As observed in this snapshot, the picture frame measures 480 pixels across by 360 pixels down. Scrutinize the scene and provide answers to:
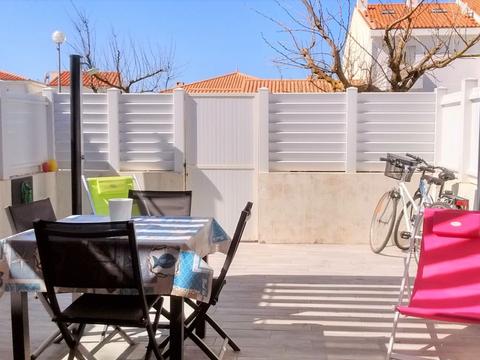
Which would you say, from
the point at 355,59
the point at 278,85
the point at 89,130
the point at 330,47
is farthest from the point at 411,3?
the point at 278,85

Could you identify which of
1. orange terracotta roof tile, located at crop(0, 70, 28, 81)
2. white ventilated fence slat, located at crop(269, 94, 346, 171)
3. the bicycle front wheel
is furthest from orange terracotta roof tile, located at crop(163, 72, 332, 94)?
the bicycle front wheel

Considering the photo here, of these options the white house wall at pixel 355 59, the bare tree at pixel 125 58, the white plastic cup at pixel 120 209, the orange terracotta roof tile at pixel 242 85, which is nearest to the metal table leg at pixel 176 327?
the white plastic cup at pixel 120 209

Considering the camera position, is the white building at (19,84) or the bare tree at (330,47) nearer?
the white building at (19,84)

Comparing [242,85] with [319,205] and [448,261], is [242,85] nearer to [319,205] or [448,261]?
[319,205]

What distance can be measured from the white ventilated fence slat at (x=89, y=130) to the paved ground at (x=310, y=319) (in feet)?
7.29

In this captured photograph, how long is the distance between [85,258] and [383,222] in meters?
4.66

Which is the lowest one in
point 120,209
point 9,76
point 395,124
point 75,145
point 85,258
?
point 85,258

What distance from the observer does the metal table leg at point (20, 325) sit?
2.93 metres

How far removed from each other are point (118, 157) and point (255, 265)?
2.35m

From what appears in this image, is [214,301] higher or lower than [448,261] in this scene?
lower

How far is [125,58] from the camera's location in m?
19.1

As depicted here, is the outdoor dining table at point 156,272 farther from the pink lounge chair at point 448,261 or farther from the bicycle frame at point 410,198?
the bicycle frame at point 410,198

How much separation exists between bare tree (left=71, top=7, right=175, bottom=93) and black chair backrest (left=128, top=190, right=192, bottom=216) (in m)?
14.1

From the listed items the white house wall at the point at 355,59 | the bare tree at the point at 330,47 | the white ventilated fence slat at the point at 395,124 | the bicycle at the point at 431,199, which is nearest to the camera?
the bicycle at the point at 431,199
